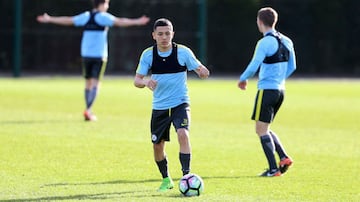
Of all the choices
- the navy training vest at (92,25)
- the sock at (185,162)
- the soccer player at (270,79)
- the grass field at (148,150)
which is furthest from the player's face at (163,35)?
the navy training vest at (92,25)

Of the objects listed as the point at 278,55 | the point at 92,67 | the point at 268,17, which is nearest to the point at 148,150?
the point at 278,55

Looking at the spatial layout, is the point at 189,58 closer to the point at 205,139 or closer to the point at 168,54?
the point at 168,54

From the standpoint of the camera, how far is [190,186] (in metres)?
8.51

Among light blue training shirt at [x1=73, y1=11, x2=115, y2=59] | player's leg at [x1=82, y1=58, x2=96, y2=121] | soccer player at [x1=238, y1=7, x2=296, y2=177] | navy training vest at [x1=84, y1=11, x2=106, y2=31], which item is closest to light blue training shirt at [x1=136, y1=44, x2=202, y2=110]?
soccer player at [x1=238, y1=7, x2=296, y2=177]

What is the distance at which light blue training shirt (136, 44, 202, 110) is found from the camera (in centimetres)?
905

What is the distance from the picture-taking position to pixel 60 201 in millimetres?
8164

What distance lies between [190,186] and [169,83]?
1.17 meters

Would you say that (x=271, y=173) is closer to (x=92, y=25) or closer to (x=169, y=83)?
(x=169, y=83)

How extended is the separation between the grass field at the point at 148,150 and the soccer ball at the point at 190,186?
0.33ft

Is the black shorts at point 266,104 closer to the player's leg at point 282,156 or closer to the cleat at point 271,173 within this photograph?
the player's leg at point 282,156

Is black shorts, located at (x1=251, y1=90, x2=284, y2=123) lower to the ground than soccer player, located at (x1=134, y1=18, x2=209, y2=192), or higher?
lower

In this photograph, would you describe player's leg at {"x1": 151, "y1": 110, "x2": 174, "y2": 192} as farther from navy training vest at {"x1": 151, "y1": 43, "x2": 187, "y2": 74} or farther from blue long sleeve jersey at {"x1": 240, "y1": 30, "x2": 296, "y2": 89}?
blue long sleeve jersey at {"x1": 240, "y1": 30, "x2": 296, "y2": 89}

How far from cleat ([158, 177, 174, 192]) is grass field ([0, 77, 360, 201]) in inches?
4.5

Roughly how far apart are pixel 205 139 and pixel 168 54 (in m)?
4.71
